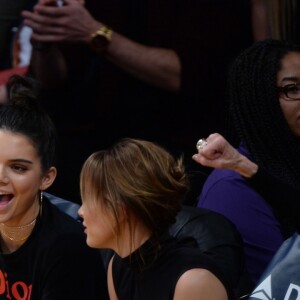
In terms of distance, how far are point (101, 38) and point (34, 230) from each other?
3.20 ft

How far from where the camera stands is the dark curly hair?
3.60 m

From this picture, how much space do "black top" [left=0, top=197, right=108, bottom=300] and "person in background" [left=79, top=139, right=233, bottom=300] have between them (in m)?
0.37

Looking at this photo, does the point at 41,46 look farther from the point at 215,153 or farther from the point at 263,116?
the point at 215,153

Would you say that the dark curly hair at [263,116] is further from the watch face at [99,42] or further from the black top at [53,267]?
the black top at [53,267]

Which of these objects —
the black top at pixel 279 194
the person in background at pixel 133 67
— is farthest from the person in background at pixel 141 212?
the person in background at pixel 133 67

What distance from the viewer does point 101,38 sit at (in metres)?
4.06

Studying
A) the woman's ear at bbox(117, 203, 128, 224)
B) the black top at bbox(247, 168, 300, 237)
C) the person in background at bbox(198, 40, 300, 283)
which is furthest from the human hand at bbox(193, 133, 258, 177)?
the person in background at bbox(198, 40, 300, 283)

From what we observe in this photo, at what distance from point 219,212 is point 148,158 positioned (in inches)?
23.8

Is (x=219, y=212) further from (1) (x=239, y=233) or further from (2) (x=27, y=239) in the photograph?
(2) (x=27, y=239)

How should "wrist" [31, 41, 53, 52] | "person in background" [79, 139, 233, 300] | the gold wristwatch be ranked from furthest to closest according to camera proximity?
1. "wrist" [31, 41, 53, 52]
2. the gold wristwatch
3. "person in background" [79, 139, 233, 300]

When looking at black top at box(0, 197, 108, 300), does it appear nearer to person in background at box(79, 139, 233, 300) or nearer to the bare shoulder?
person in background at box(79, 139, 233, 300)

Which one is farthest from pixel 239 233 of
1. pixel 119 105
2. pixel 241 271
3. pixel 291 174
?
pixel 119 105

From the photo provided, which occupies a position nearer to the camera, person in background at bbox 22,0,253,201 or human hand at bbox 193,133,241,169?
human hand at bbox 193,133,241,169

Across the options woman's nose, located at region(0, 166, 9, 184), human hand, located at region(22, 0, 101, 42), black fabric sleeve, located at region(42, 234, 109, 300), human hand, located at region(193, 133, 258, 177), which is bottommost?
black fabric sleeve, located at region(42, 234, 109, 300)
